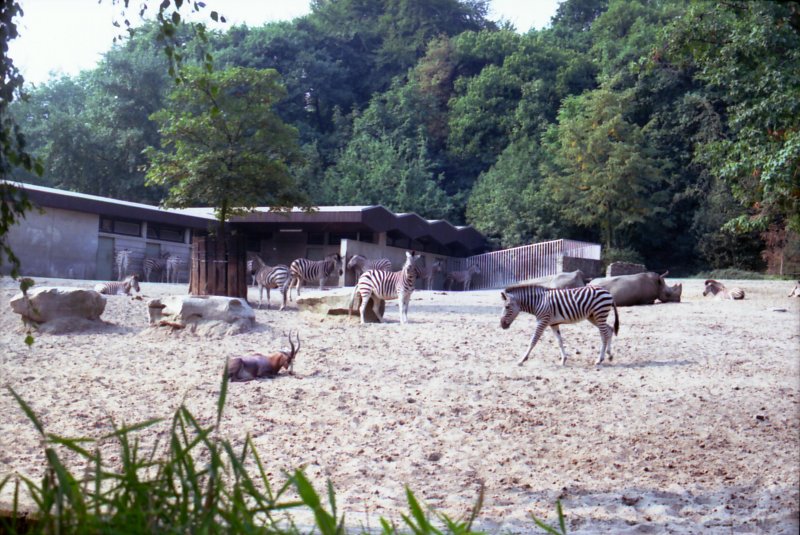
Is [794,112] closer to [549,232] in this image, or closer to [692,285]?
[692,285]

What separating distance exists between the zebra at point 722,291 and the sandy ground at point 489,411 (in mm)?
5461

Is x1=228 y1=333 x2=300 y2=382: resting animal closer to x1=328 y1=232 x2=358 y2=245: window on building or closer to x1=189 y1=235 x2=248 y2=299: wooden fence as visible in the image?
x1=189 y1=235 x2=248 y2=299: wooden fence

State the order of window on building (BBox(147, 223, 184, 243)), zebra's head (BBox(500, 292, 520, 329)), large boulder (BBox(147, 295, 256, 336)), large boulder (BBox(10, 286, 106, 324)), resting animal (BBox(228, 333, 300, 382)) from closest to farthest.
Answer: resting animal (BBox(228, 333, 300, 382)) < zebra's head (BBox(500, 292, 520, 329)) < large boulder (BBox(147, 295, 256, 336)) < large boulder (BBox(10, 286, 106, 324)) < window on building (BBox(147, 223, 184, 243))

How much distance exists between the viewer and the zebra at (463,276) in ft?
105

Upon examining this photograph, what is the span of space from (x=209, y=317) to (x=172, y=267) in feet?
52.5

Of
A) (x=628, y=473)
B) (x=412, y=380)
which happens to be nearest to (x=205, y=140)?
(x=412, y=380)

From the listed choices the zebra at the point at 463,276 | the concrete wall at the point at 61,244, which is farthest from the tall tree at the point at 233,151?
the zebra at the point at 463,276

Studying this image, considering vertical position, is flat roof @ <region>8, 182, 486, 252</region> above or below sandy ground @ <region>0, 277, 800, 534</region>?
above

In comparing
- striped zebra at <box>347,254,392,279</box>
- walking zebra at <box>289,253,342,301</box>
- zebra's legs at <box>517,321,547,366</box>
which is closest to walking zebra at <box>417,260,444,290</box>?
striped zebra at <box>347,254,392,279</box>

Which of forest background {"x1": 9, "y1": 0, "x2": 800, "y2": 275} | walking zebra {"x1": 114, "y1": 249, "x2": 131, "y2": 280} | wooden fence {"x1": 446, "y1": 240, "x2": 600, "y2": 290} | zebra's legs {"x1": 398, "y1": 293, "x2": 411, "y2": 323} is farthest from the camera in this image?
forest background {"x1": 9, "y1": 0, "x2": 800, "y2": 275}

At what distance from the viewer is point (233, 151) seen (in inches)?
678

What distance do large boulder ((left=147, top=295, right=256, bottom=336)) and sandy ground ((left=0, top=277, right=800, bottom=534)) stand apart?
0.24 m

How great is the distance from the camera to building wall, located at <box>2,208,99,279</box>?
2295 cm

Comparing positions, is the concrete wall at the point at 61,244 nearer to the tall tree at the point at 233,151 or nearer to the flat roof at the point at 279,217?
the flat roof at the point at 279,217
